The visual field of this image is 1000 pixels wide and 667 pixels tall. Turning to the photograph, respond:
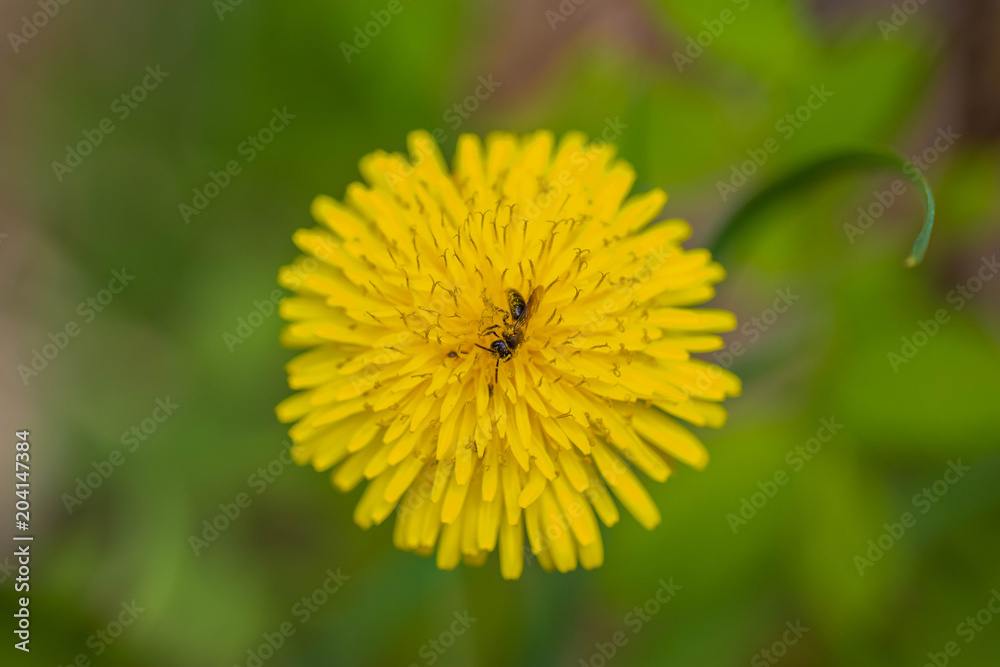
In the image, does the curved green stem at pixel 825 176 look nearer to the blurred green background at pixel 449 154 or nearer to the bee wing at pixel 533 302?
the blurred green background at pixel 449 154

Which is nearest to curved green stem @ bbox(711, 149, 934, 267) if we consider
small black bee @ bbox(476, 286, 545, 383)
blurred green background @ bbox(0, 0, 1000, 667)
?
blurred green background @ bbox(0, 0, 1000, 667)

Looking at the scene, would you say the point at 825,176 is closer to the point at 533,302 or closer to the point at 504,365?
the point at 533,302

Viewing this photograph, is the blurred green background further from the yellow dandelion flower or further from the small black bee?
the small black bee

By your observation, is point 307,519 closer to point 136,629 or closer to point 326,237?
point 136,629

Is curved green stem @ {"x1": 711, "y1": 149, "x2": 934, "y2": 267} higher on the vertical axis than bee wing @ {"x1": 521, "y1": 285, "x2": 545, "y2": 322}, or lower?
higher

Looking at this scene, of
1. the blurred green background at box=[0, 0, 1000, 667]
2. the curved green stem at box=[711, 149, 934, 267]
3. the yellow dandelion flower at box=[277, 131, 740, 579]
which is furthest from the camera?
the blurred green background at box=[0, 0, 1000, 667]

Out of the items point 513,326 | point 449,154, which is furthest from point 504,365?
point 449,154
